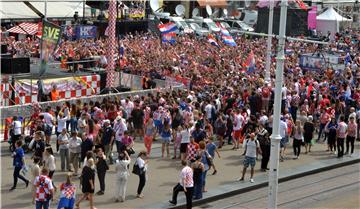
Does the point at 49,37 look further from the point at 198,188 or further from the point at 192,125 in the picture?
the point at 198,188

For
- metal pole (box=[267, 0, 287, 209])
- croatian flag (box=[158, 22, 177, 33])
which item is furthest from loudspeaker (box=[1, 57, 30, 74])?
metal pole (box=[267, 0, 287, 209])

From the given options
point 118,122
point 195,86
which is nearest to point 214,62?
point 195,86

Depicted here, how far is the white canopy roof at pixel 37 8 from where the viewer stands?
45406 mm

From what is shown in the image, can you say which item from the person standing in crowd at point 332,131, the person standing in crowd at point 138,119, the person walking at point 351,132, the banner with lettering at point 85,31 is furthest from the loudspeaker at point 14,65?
the banner with lettering at point 85,31

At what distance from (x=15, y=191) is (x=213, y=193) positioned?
464 centimetres

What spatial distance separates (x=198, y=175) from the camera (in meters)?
15.1

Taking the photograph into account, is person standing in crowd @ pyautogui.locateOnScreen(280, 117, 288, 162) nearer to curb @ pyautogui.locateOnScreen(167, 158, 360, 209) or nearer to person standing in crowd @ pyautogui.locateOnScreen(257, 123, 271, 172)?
person standing in crowd @ pyautogui.locateOnScreen(257, 123, 271, 172)

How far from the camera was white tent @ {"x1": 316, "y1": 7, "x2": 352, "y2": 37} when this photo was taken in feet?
169

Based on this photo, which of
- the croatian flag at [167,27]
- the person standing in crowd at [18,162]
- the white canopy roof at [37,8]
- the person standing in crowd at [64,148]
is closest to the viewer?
the person standing in crowd at [18,162]

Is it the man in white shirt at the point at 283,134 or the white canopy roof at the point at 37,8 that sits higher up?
the white canopy roof at the point at 37,8

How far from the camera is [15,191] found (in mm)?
15641

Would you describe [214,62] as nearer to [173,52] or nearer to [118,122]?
[173,52]

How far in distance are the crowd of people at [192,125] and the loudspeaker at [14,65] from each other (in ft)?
13.8

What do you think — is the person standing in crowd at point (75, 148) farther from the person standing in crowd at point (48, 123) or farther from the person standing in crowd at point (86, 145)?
the person standing in crowd at point (48, 123)
